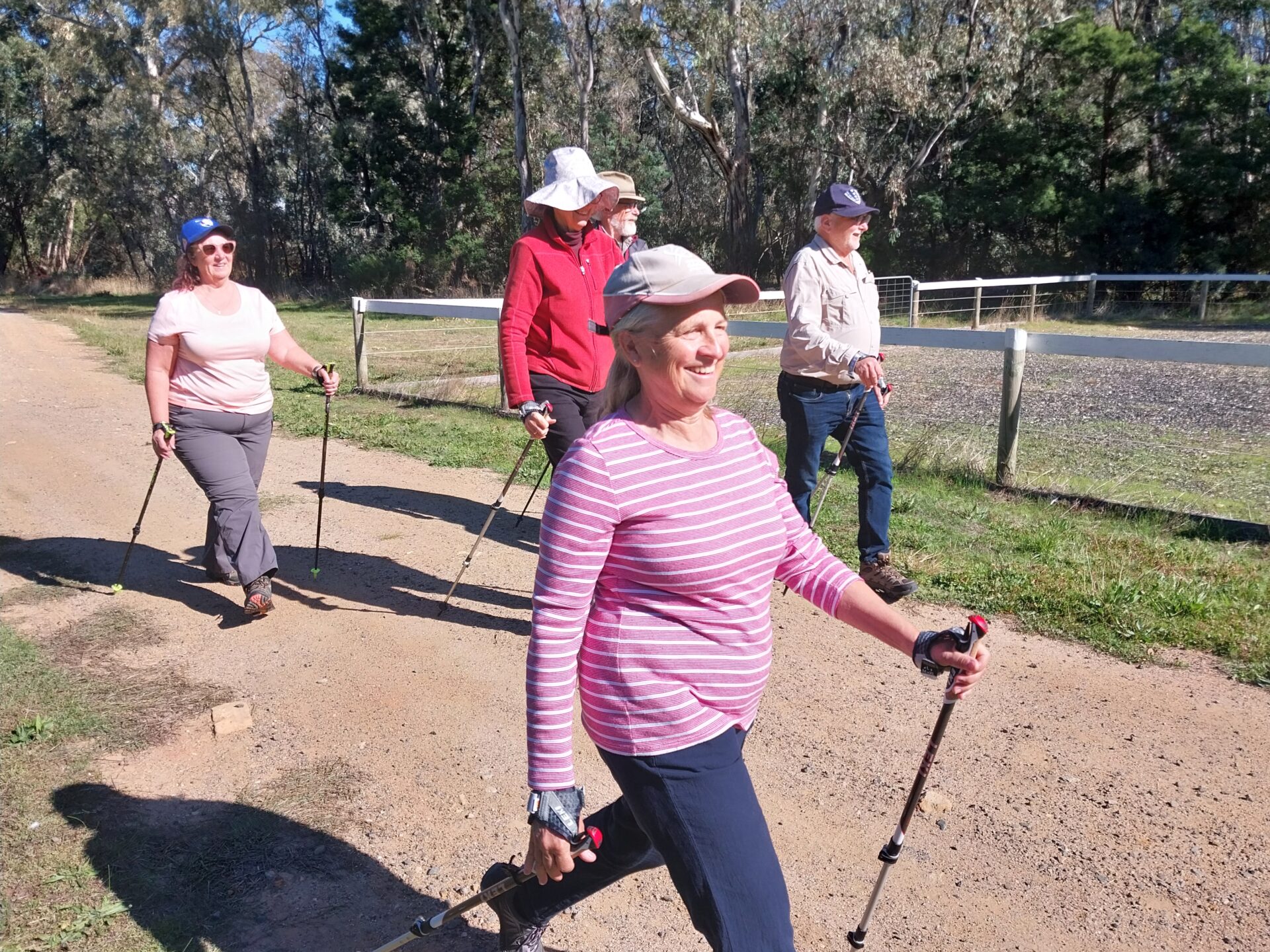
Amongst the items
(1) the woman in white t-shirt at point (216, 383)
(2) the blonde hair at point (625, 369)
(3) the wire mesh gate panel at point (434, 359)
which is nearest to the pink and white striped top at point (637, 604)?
(2) the blonde hair at point (625, 369)

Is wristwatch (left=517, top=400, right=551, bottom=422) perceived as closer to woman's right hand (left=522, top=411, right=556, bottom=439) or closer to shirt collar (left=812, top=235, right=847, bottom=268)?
woman's right hand (left=522, top=411, right=556, bottom=439)

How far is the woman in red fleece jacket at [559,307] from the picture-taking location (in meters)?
5.25

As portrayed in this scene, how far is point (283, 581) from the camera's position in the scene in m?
6.69

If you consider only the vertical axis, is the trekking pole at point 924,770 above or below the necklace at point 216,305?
below

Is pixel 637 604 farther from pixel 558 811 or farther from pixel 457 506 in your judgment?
pixel 457 506

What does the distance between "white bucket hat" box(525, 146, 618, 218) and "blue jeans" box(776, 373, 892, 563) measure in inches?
61.1

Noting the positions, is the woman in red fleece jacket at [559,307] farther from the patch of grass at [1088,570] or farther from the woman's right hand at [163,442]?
the patch of grass at [1088,570]

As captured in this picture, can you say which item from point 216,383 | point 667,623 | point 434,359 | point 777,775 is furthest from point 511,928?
point 434,359


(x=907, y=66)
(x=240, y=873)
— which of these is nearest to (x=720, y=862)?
(x=240, y=873)

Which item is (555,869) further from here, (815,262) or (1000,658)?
(815,262)

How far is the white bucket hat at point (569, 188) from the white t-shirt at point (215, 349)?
165 cm

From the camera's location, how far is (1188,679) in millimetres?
4887

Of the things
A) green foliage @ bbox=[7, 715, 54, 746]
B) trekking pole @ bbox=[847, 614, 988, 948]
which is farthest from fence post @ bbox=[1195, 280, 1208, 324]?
green foliage @ bbox=[7, 715, 54, 746]

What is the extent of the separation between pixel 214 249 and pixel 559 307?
192 cm
